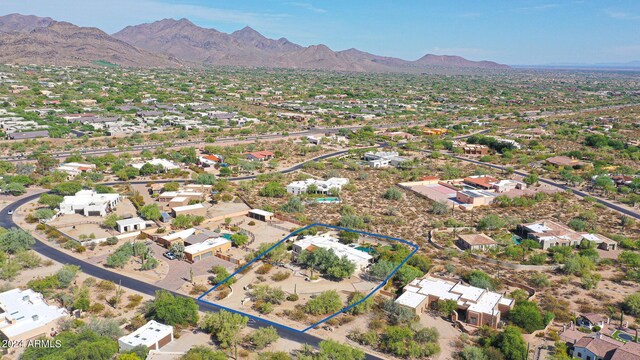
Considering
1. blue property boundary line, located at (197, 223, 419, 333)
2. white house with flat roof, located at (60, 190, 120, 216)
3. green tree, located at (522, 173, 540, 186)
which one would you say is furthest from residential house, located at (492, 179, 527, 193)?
white house with flat roof, located at (60, 190, 120, 216)

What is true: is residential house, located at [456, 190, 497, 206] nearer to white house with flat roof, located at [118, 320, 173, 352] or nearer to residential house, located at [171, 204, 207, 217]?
residential house, located at [171, 204, 207, 217]

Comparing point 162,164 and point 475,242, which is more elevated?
point 162,164

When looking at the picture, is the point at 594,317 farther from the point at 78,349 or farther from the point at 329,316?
the point at 78,349

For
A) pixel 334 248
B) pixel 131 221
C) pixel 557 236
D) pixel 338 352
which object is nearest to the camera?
pixel 338 352

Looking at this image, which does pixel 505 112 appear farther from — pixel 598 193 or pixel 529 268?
pixel 529 268

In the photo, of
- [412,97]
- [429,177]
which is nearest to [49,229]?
[429,177]

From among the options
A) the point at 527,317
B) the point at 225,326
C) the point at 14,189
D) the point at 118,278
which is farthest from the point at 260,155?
the point at 527,317
